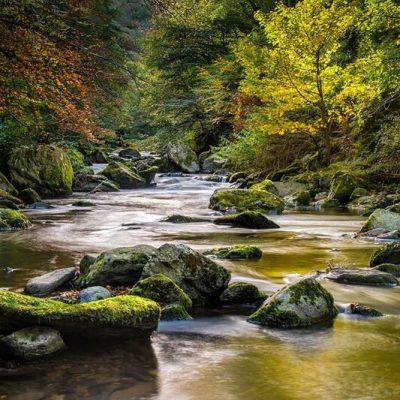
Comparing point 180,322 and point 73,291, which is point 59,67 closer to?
point 73,291

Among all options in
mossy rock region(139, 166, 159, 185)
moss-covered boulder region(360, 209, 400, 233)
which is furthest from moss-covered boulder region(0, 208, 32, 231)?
mossy rock region(139, 166, 159, 185)

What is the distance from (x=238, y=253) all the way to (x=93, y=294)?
292 cm

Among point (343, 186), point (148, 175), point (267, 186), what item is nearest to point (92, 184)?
point (148, 175)

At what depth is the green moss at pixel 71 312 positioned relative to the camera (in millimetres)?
3883

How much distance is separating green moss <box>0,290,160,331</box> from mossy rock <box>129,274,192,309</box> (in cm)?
60

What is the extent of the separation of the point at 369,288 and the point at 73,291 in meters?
3.24

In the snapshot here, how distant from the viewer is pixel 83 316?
4.02 meters

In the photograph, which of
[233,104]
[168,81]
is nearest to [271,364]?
[233,104]

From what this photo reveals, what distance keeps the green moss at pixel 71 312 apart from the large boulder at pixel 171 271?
1089 mm

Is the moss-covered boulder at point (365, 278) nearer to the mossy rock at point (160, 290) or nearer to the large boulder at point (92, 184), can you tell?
the mossy rock at point (160, 290)

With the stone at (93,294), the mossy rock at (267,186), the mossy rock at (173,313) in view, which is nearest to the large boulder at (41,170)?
the mossy rock at (267,186)

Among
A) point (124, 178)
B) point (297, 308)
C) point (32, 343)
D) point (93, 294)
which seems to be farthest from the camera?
point (124, 178)

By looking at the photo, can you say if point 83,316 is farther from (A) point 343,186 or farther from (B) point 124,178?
(B) point 124,178

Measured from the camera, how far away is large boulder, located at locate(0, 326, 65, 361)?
12.4ft
